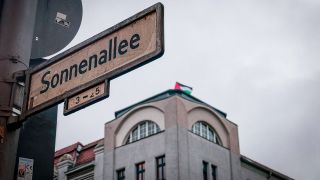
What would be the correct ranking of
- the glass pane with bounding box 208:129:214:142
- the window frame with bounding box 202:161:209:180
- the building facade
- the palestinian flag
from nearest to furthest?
the building facade < the window frame with bounding box 202:161:209:180 < the glass pane with bounding box 208:129:214:142 < the palestinian flag

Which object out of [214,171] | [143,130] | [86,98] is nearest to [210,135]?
[214,171]

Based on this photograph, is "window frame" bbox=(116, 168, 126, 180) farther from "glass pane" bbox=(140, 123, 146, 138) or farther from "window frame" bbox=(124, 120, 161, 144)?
"glass pane" bbox=(140, 123, 146, 138)

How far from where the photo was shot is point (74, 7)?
4875 millimetres

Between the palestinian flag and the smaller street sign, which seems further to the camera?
the palestinian flag

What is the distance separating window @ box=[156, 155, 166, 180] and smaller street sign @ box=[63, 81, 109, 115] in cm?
2550

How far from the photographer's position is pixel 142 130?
104ft

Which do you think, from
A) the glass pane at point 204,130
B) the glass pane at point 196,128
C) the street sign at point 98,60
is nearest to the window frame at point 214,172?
the glass pane at point 204,130

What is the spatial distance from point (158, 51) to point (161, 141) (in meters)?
26.4

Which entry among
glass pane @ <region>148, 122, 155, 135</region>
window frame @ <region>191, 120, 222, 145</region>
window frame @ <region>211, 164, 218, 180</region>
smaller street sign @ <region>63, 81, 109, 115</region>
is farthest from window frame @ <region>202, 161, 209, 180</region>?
smaller street sign @ <region>63, 81, 109, 115</region>

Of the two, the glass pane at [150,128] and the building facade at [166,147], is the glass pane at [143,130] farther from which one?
the glass pane at [150,128]

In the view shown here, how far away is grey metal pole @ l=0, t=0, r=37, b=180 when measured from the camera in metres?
3.78

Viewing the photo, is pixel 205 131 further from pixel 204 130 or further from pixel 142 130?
pixel 142 130

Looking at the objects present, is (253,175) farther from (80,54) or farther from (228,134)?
(80,54)

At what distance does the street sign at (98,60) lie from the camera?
3.75 meters
